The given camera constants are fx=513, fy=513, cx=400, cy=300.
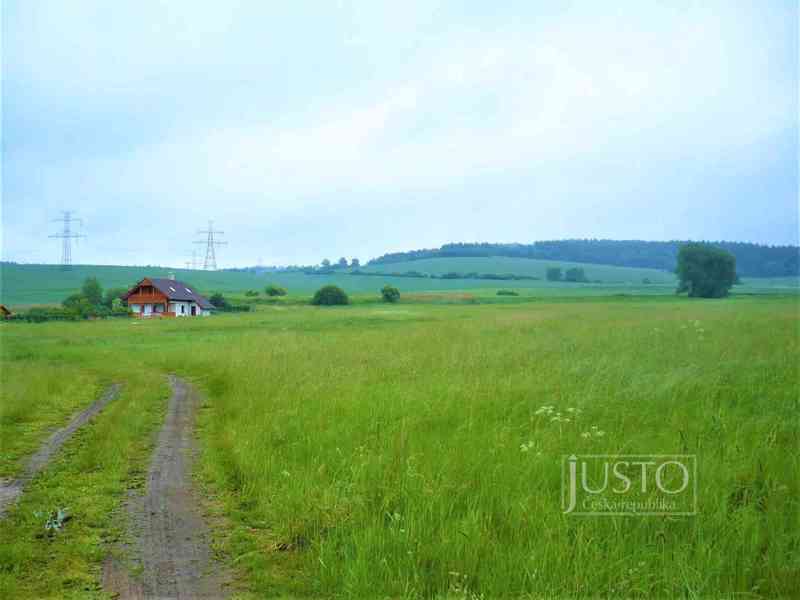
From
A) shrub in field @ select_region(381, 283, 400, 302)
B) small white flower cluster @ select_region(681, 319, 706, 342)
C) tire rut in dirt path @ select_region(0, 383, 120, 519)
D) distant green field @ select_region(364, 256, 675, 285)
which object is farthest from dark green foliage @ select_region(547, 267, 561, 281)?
tire rut in dirt path @ select_region(0, 383, 120, 519)

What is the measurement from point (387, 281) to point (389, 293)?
5.03m

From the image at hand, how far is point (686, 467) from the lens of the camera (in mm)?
6723

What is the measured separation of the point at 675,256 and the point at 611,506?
3859cm

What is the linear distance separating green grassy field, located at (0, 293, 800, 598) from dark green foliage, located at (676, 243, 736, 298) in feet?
71.9

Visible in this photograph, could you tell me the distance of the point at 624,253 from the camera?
54250 millimetres

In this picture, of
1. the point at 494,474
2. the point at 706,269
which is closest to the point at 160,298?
the point at 494,474

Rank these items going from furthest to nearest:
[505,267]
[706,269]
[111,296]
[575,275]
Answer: [505,267] → [575,275] → [706,269] → [111,296]

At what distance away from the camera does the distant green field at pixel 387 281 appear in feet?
81.7

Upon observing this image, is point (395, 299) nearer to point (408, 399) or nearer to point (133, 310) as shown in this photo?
point (133, 310)

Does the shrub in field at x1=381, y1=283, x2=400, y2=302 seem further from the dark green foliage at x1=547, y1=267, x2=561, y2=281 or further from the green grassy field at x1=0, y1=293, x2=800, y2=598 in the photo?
the green grassy field at x1=0, y1=293, x2=800, y2=598

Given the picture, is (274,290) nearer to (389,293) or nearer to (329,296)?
(329,296)

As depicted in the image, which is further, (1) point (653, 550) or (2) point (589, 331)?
(2) point (589, 331)

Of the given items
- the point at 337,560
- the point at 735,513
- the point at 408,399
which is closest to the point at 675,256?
the point at 408,399

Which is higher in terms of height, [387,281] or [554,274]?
[554,274]
